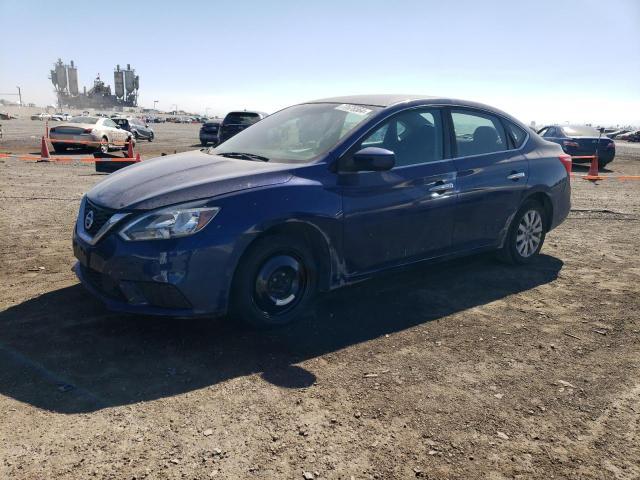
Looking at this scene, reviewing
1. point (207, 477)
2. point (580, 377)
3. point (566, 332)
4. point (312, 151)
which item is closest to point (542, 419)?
point (580, 377)

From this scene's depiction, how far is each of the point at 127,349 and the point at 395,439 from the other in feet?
6.18

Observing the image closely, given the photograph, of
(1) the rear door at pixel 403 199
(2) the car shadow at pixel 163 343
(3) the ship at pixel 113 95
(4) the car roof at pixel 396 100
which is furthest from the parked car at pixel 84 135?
(3) the ship at pixel 113 95

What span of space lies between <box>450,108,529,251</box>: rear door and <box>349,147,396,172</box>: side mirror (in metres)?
1.12

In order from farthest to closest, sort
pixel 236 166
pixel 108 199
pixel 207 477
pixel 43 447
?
1. pixel 236 166
2. pixel 108 199
3. pixel 43 447
4. pixel 207 477

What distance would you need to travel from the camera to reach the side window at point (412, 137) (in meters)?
4.44

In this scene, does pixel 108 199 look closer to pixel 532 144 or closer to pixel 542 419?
pixel 542 419

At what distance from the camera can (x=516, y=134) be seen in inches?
221

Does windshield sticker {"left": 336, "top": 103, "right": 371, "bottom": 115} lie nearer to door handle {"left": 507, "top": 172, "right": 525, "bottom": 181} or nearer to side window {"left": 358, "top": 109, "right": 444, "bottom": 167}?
side window {"left": 358, "top": 109, "right": 444, "bottom": 167}

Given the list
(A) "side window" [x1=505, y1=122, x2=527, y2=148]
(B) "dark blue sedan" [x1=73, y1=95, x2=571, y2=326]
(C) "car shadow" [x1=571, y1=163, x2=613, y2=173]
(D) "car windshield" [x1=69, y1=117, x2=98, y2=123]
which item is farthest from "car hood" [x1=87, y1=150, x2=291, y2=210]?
(D) "car windshield" [x1=69, y1=117, x2=98, y2=123]

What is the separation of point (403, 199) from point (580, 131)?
1639cm

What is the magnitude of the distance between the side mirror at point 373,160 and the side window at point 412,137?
1.01 ft

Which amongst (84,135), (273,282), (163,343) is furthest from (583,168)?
(163,343)

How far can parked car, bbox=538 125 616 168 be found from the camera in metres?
17.4

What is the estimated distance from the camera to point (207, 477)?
2.33m
